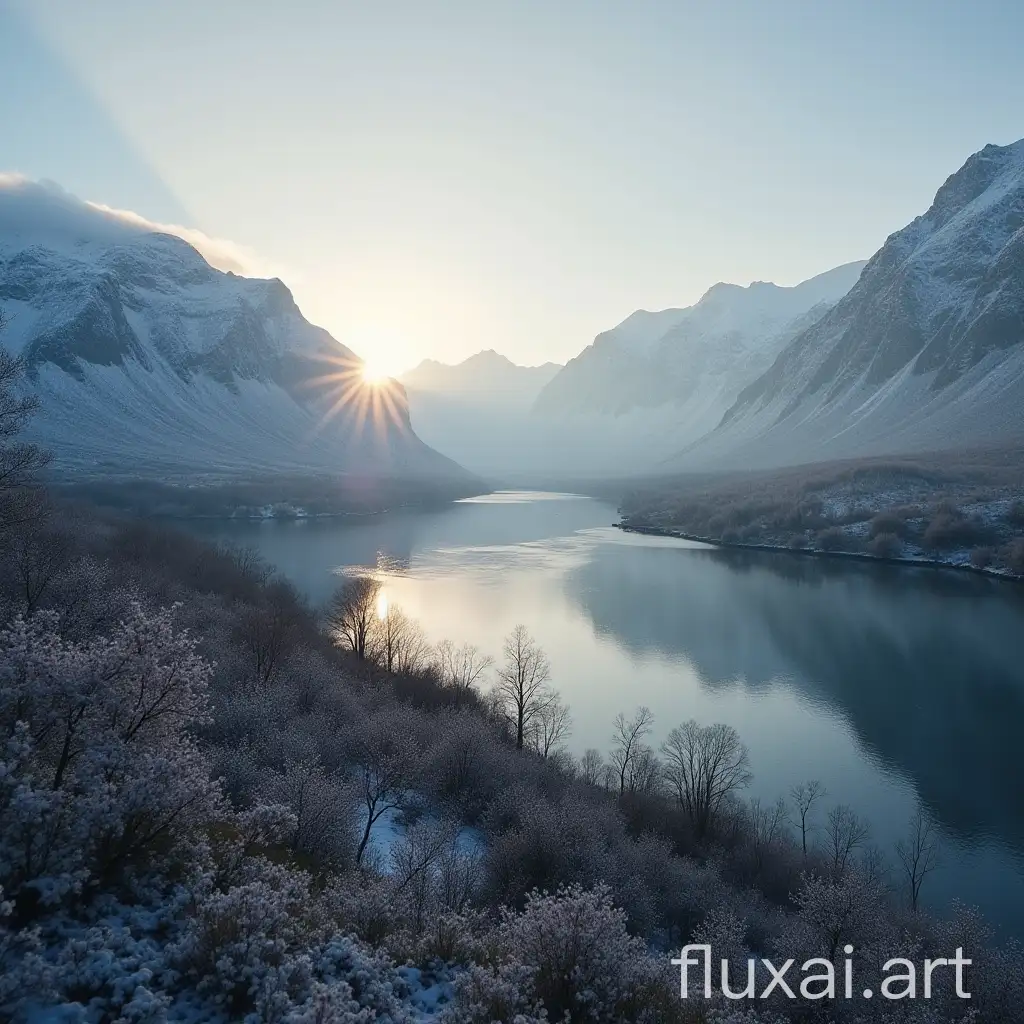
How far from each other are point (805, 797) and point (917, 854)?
16.2 ft

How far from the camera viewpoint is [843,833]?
22.0m

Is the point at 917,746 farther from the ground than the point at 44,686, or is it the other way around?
the point at 44,686

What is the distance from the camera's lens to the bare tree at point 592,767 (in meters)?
24.8

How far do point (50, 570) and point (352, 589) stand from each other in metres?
17.7

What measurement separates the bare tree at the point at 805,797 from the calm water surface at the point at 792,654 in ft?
1.45

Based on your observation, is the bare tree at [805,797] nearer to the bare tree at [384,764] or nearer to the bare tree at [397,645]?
the bare tree at [384,764]

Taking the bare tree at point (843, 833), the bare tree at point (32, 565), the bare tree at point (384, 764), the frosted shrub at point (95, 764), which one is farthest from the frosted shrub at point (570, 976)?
the bare tree at point (32, 565)

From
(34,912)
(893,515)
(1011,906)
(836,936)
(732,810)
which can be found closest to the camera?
(34,912)

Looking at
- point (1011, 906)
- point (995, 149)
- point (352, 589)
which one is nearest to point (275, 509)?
point (352, 589)

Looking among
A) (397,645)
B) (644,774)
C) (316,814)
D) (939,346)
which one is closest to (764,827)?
(644,774)

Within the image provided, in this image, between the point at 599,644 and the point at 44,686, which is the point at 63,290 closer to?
the point at 599,644

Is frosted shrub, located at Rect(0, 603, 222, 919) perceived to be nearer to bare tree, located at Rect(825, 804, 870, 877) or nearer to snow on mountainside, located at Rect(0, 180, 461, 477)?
bare tree, located at Rect(825, 804, 870, 877)

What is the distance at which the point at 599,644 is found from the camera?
4338 cm

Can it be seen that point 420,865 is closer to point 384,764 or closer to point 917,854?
point 384,764
